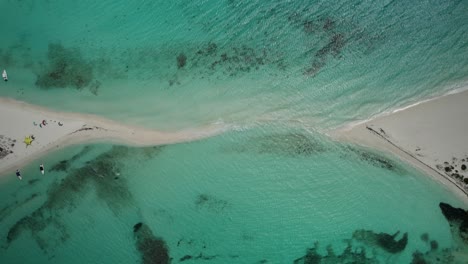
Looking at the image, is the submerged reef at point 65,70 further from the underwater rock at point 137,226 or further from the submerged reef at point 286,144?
the submerged reef at point 286,144

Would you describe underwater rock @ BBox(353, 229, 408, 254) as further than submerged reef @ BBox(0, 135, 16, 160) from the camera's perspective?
Yes

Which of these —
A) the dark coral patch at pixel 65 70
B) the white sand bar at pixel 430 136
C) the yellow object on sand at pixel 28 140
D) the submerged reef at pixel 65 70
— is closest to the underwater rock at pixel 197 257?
the white sand bar at pixel 430 136


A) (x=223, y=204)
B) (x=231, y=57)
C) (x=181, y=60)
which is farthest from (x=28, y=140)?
(x=231, y=57)

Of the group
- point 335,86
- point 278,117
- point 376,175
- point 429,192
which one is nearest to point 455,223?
point 429,192

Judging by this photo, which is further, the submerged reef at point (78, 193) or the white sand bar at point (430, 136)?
the submerged reef at point (78, 193)

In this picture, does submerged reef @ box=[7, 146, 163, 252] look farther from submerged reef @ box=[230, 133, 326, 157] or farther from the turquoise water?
submerged reef @ box=[230, 133, 326, 157]

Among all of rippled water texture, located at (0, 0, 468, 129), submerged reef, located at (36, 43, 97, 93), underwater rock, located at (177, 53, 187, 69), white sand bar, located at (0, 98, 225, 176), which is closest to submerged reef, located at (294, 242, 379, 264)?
rippled water texture, located at (0, 0, 468, 129)
